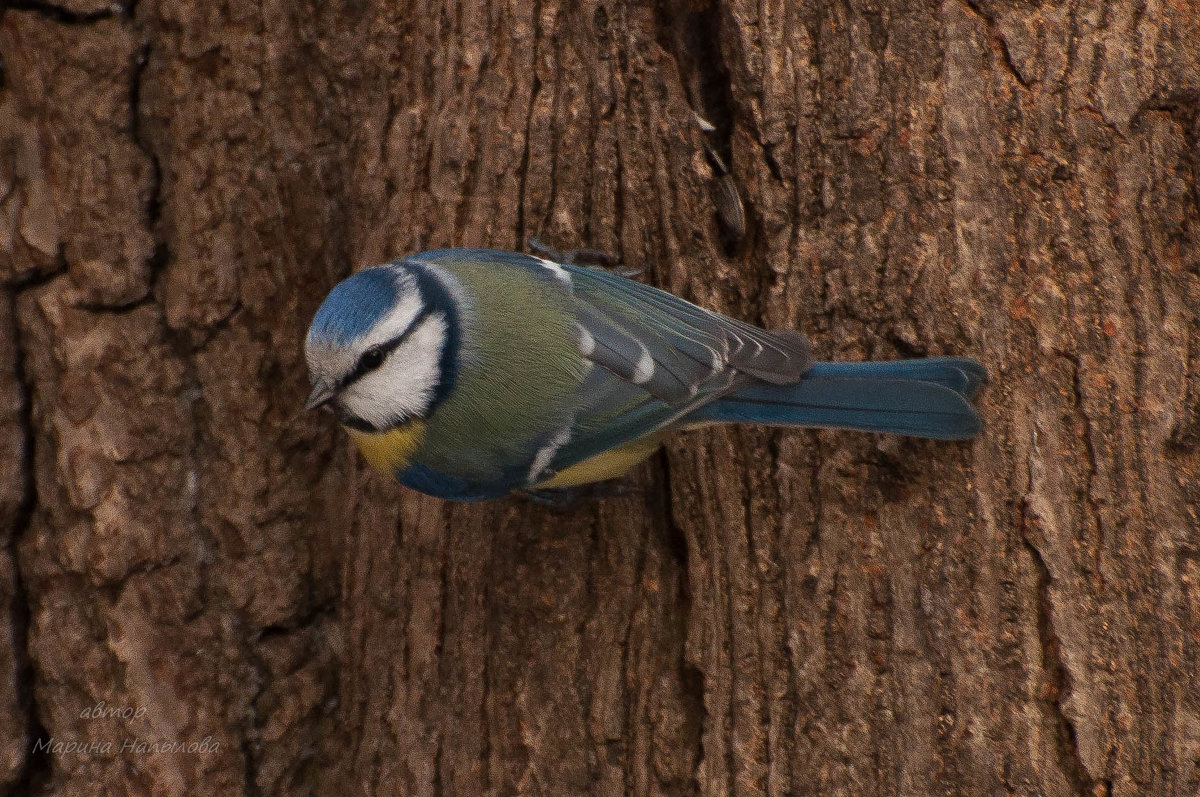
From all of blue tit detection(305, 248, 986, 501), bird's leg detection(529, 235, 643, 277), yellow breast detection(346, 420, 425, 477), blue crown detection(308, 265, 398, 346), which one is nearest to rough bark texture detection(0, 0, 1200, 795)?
bird's leg detection(529, 235, 643, 277)

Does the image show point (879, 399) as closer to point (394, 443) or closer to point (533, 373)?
point (533, 373)

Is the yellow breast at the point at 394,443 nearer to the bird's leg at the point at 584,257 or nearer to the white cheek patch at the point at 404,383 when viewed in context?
the white cheek patch at the point at 404,383

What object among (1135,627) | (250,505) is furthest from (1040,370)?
(250,505)

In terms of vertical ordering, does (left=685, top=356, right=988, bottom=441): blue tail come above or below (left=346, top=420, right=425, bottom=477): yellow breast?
above

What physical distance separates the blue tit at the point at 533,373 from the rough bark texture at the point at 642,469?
5.1 inches

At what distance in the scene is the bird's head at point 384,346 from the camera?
2.14 meters

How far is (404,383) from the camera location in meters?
2.30

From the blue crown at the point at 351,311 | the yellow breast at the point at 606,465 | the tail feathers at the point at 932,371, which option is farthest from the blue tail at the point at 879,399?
the blue crown at the point at 351,311

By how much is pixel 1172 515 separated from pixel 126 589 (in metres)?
2.35

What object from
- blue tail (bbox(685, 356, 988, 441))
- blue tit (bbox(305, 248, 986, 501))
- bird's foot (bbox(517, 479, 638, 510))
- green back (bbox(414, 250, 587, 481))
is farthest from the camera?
bird's foot (bbox(517, 479, 638, 510))

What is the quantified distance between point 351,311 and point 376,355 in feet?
0.44

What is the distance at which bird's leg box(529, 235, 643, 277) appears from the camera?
7.95 feet

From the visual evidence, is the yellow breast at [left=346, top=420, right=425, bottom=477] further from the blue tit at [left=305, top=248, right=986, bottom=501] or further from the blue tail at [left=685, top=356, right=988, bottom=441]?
the blue tail at [left=685, top=356, right=988, bottom=441]

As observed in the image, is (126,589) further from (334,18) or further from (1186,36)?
(1186,36)
